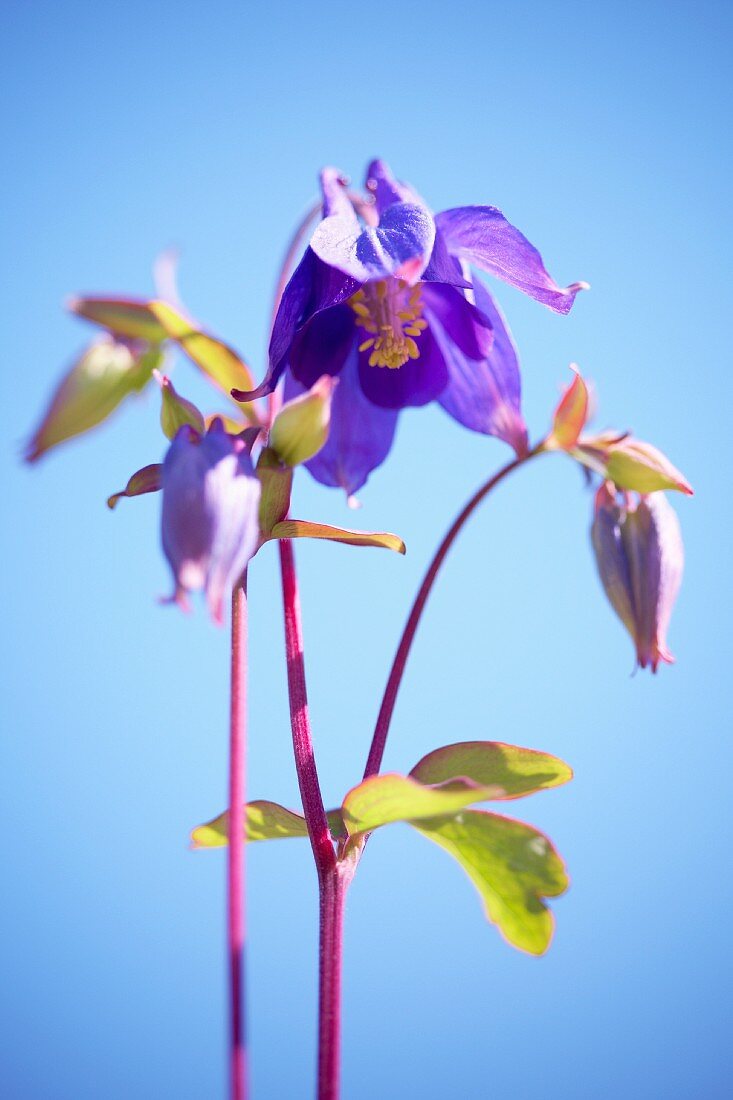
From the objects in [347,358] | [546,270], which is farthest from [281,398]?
[546,270]

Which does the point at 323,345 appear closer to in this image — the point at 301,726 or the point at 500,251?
the point at 500,251

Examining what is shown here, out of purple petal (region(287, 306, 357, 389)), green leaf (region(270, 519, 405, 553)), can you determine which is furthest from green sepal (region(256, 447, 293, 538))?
purple petal (region(287, 306, 357, 389))

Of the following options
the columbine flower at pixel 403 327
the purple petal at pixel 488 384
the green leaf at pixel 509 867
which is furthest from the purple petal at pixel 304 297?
the green leaf at pixel 509 867

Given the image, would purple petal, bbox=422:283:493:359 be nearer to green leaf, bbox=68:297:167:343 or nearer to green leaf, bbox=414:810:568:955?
green leaf, bbox=68:297:167:343

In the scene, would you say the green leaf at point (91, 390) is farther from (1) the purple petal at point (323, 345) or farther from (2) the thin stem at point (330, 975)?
(2) the thin stem at point (330, 975)

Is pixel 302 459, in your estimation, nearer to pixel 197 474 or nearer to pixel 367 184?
pixel 197 474

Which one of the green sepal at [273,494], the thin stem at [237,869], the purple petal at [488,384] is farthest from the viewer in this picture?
the purple petal at [488,384]

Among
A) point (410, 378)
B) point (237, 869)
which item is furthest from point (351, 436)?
point (237, 869)

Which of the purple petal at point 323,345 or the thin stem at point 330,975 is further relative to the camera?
the purple petal at point 323,345
